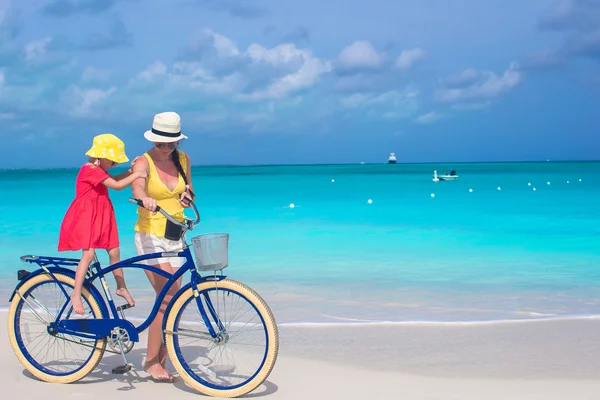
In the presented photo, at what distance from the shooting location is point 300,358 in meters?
5.46

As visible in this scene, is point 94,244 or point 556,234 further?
point 556,234

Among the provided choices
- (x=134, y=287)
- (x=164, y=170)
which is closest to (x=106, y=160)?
(x=164, y=170)

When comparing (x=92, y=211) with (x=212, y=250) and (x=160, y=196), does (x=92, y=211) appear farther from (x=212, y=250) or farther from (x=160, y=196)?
(x=212, y=250)

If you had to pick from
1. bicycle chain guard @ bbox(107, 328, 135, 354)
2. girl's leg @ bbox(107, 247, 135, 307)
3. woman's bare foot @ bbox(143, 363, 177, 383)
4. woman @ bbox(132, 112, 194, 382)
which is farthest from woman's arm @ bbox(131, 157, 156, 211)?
woman's bare foot @ bbox(143, 363, 177, 383)

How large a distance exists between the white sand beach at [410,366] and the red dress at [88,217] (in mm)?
907

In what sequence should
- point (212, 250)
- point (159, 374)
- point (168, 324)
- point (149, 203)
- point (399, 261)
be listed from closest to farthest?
point (212, 250) < point (149, 203) < point (168, 324) < point (159, 374) < point (399, 261)

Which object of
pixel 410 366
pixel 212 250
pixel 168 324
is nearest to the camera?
pixel 212 250

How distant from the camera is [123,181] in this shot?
4484 mm

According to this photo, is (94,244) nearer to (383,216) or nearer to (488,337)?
(488,337)

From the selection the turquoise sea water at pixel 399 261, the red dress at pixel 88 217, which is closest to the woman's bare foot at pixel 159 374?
the red dress at pixel 88 217

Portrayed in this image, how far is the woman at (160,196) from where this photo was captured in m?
4.58

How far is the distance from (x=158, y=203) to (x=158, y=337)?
0.84 metres

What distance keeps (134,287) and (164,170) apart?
541cm

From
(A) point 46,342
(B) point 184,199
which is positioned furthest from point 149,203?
(A) point 46,342
